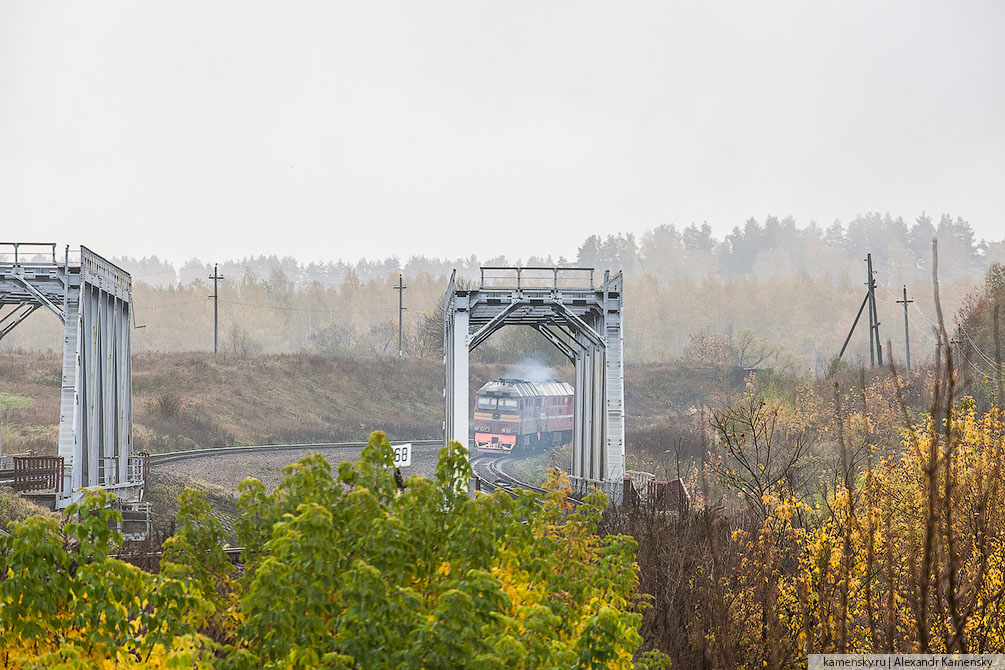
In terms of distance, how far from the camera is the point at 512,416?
4494 cm

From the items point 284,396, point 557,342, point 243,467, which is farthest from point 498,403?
point 284,396

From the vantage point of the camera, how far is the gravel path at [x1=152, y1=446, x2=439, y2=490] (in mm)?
34438

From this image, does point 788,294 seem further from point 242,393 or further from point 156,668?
point 156,668

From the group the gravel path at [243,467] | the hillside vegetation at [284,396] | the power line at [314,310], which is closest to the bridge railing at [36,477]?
the gravel path at [243,467]

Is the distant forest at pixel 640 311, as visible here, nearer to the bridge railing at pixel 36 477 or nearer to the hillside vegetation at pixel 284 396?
the hillside vegetation at pixel 284 396

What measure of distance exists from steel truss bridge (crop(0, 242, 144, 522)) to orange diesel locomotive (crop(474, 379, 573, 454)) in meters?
22.6

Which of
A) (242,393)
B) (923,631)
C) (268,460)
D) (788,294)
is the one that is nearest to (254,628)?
(923,631)

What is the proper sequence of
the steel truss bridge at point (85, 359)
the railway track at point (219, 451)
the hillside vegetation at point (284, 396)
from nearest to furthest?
the steel truss bridge at point (85, 359), the railway track at point (219, 451), the hillside vegetation at point (284, 396)

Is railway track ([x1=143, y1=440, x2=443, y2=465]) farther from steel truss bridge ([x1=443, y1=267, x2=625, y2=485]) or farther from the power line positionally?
the power line

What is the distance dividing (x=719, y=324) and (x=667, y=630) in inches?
4690

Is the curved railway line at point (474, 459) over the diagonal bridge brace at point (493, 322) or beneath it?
beneath

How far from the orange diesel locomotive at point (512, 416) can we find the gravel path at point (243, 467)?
3228 mm

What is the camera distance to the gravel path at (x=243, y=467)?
34.4 m

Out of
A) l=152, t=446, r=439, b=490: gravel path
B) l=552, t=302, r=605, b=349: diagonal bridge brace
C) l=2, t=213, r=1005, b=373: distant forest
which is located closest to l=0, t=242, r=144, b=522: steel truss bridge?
l=152, t=446, r=439, b=490: gravel path
